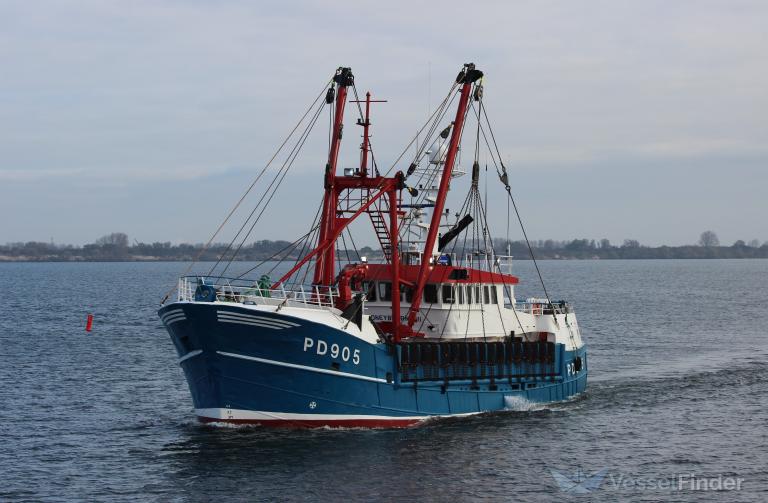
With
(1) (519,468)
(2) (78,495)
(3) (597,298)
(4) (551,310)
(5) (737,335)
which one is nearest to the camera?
(2) (78,495)

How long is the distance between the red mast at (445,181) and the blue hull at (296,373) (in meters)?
3.00

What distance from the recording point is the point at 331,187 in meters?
41.6

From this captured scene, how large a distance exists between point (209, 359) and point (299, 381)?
320cm

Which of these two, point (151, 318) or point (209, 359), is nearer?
point (209, 359)

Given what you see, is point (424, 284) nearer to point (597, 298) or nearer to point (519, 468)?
point (519, 468)

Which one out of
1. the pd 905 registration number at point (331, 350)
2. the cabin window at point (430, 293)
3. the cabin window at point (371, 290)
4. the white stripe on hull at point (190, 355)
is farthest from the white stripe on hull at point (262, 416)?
the cabin window at point (430, 293)

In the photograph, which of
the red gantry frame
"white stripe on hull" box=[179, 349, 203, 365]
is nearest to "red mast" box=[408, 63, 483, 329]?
the red gantry frame

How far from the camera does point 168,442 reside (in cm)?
3597

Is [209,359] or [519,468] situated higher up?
[209,359]

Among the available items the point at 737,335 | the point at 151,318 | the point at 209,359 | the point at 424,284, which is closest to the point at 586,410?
the point at 424,284

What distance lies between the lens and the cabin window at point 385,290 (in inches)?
1695

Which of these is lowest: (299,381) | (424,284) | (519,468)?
(519,468)

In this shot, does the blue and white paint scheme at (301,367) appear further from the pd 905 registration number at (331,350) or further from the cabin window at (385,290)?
the cabin window at (385,290)

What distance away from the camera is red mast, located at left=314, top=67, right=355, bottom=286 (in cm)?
4143
